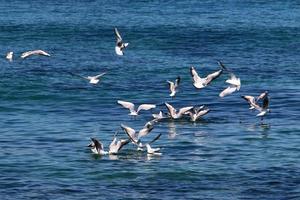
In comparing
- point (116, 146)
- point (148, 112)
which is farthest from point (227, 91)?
point (116, 146)

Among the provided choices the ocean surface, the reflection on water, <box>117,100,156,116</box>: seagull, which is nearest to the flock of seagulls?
<box>117,100,156,116</box>: seagull

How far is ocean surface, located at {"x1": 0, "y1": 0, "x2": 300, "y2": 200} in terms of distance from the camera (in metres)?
43.1

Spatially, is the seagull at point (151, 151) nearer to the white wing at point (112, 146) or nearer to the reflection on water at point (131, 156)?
the reflection on water at point (131, 156)

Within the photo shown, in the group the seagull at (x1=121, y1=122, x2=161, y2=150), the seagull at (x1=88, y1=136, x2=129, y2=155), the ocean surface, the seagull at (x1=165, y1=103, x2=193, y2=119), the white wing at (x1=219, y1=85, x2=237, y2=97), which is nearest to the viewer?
the ocean surface

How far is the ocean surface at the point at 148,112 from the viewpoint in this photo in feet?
141

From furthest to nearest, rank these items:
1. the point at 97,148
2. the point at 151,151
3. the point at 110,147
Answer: the point at 151,151, the point at 110,147, the point at 97,148

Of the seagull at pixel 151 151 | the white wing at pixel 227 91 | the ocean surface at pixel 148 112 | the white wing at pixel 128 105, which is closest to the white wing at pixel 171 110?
the ocean surface at pixel 148 112

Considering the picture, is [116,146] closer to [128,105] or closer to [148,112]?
[128,105]

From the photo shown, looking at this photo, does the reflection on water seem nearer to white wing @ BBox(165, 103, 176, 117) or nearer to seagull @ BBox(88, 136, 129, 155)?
seagull @ BBox(88, 136, 129, 155)

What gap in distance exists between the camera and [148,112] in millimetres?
58250

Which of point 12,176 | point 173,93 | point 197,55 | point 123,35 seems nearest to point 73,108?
point 173,93

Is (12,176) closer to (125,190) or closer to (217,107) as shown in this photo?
(125,190)

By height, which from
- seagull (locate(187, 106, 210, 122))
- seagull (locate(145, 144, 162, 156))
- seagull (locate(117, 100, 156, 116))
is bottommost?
seagull (locate(145, 144, 162, 156))

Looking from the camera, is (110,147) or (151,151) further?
(151,151)
